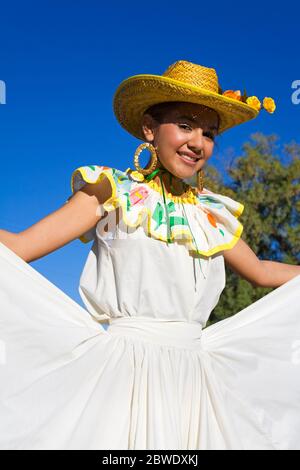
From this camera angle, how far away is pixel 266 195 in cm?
1828

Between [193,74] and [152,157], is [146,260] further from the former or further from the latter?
[193,74]

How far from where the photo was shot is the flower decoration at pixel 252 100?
9.73 ft

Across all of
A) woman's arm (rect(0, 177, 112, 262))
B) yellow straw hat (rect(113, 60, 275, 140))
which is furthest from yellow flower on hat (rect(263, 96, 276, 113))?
woman's arm (rect(0, 177, 112, 262))

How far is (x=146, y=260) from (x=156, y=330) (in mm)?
264

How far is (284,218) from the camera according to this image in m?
18.1

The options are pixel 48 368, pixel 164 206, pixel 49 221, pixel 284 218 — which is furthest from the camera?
pixel 284 218

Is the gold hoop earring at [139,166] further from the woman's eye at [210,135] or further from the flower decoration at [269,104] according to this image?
the flower decoration at [269,104]

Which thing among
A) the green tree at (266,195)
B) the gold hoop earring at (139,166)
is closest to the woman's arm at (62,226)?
the gold hoop earring at (139,166)

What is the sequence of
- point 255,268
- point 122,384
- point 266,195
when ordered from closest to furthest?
point 122,384 → point 255,268 → point 266,195

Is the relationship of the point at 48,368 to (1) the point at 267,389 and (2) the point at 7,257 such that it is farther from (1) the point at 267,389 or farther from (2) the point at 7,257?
(1) the point at 267,389

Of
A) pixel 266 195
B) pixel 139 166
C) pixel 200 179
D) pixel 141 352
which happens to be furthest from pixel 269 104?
pixel 266 195

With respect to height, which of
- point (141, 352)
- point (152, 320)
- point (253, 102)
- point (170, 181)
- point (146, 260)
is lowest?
point (141, 352)
